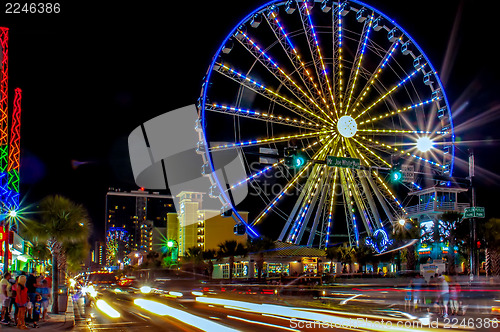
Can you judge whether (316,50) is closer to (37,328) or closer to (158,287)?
(158,287)

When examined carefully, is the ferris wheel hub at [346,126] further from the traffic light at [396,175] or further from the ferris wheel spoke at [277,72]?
the traffic light at [396,175]

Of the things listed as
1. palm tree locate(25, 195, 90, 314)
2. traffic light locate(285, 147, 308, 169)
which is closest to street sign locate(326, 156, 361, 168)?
traffic light locate(285, 147, 308, 169)

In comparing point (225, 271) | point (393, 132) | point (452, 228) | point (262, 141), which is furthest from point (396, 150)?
point (225, 271)

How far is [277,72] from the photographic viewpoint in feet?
103

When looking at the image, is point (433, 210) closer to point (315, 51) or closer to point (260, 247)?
point (260, 247)

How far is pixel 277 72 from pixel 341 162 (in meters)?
9.71

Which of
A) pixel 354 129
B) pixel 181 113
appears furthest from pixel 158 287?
pixel 181 113

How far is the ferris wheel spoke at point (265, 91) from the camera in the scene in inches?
1193

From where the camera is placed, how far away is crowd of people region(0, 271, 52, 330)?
622 inches

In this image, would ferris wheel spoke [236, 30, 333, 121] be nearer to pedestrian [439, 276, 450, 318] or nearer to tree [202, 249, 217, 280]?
pedestrian [439, 276, 450, 318]

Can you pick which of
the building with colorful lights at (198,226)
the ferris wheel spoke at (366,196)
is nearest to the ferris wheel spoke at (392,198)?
the ferris wheel spoke at (366,196)

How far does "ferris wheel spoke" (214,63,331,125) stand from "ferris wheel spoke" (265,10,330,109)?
111 cm

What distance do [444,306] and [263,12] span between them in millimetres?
20491

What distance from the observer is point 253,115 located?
30.7m
